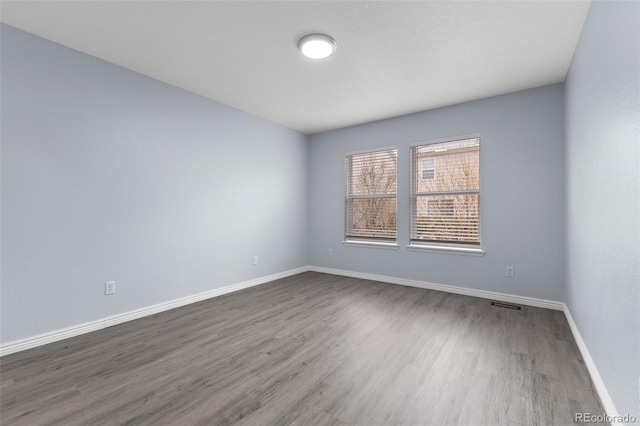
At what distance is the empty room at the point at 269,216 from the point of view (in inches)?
66.0

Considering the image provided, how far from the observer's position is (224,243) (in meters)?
4.02

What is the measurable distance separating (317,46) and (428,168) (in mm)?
2579

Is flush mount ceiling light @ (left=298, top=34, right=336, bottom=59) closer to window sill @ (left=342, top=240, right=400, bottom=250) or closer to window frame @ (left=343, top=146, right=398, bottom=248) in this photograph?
window frame @ (left=343, top=146, right=398, bottom=248)

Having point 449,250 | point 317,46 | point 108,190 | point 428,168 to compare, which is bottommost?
point 449,250

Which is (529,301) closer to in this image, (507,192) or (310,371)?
(507,192)

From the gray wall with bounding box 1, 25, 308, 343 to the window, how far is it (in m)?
2.67

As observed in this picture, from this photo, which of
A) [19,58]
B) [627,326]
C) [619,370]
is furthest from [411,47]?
[19,58]

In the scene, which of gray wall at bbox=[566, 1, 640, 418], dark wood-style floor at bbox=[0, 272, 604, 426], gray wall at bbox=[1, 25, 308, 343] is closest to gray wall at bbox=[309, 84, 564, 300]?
dark wood-style floor at bbox=[0, 272, 604, 426]

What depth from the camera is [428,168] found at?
14.2 ft

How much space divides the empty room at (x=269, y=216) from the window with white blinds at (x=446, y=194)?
3 cm

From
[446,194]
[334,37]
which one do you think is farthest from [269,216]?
[334,37]

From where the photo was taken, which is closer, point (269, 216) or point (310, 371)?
point (310, 371)

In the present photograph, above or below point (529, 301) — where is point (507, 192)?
above

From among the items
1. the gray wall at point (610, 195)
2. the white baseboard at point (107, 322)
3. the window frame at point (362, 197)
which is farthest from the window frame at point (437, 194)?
the white baseboard at point (107, 322)
